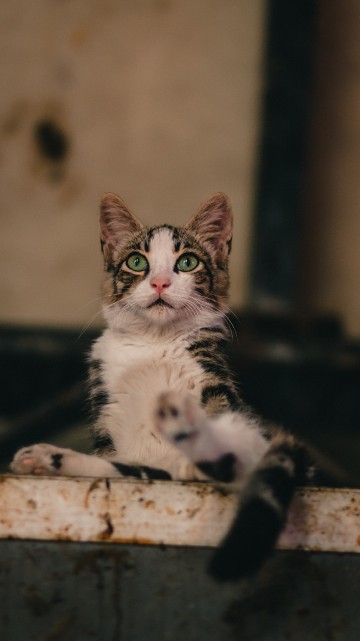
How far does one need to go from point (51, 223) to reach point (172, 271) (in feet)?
5.99

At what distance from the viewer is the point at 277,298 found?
2707 mm

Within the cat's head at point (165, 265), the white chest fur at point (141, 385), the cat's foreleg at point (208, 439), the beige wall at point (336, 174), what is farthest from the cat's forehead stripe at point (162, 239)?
the beige wall at point (336, 174)

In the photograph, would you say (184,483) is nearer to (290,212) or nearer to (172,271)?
(172,271)

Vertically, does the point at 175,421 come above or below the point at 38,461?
above

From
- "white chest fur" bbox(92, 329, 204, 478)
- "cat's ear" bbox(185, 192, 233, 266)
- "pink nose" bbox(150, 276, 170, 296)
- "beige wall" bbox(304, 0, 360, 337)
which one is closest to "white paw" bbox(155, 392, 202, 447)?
"white chest fur" bbox(92, 329, 204, 478)

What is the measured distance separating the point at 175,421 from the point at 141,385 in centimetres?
20

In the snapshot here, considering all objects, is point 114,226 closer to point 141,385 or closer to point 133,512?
point 141,385

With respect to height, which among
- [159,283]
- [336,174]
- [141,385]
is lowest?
[141,385]

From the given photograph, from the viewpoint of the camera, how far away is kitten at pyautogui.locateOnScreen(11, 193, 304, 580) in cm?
78

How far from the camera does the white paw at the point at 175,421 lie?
30.1 inches

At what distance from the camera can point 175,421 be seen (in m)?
0.77

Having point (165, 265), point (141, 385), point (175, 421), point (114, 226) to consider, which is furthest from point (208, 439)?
point (114, 226)

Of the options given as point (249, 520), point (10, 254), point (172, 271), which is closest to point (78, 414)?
point (10, 254)

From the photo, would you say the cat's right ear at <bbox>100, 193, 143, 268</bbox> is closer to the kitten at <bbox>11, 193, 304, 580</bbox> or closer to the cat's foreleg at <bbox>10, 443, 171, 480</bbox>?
the kitten at <bbox>11, 193, 304, 580</bbox>
